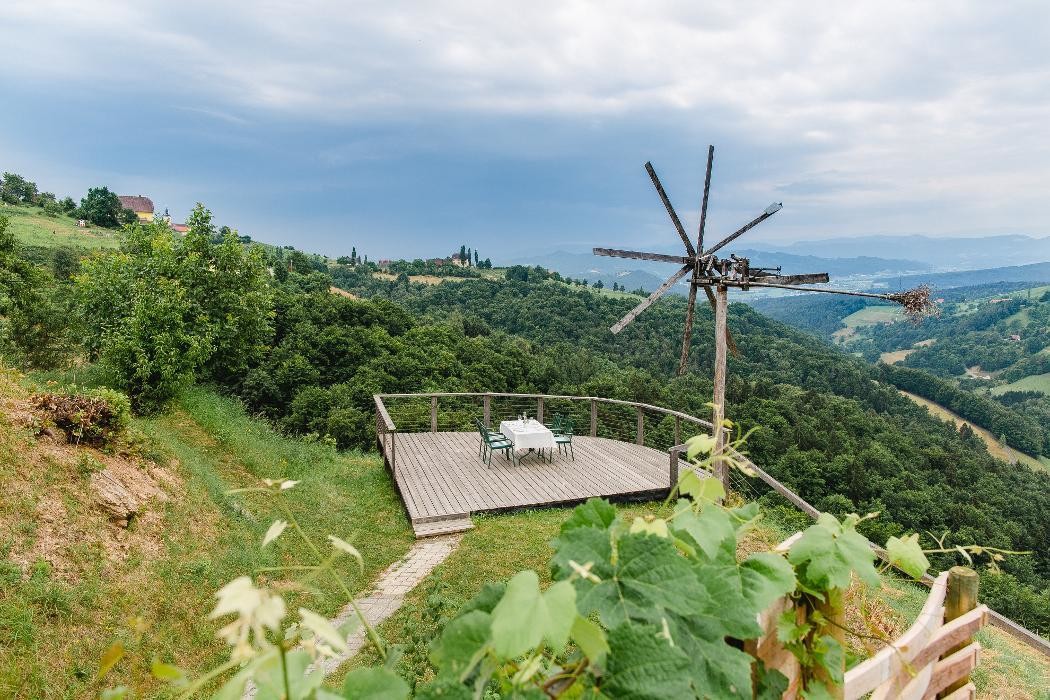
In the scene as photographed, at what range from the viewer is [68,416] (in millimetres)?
6062

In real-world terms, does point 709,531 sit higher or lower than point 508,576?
higher

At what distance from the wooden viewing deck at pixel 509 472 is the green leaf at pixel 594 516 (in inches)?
243

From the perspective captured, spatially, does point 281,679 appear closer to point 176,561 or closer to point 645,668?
point 645,668

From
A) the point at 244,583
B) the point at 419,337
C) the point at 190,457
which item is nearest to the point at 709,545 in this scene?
the point at 244,583

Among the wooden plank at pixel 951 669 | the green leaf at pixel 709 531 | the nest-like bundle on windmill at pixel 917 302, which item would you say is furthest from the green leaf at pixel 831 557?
the nest-like bundle on windmill at pixel 917 302

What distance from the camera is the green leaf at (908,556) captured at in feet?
3.71

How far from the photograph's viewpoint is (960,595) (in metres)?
1.57

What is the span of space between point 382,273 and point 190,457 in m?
73.2

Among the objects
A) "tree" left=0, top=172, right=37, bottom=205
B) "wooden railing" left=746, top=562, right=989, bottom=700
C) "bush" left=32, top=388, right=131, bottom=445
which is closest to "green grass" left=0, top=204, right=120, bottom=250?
"tree" left=0, top=172, right=37, bottom=205

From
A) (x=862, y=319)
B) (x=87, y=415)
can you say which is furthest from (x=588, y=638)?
(x=862, y=319)

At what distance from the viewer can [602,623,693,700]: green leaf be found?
0.69 metres

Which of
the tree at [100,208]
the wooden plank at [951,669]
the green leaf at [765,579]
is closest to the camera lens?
the green leaf at [765,579]

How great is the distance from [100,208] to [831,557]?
209 ft

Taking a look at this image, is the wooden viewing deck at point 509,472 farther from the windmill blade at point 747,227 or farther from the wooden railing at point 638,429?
the windmill blade at point 747,227
